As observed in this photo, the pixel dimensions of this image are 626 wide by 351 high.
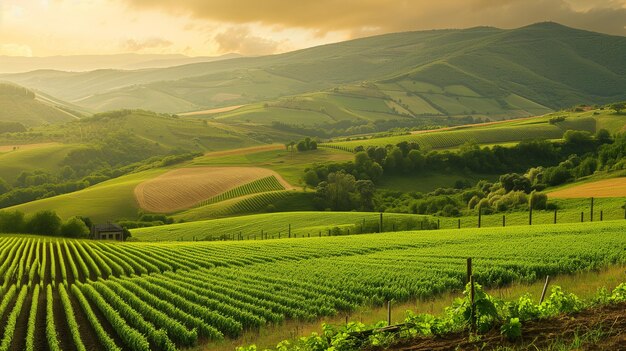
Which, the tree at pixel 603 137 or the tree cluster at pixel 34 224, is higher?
the tree at pixel 603 137

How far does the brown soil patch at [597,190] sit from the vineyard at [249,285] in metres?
36.9

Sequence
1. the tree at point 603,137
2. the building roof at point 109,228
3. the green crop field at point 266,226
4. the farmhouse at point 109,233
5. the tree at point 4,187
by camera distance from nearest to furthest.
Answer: the green crop field at point 266,226 → the farmhouse at point 109,233 → the building roof at point 109,228 → the tree at point 603,137 → the tree at point 4,187

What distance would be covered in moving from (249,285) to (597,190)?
75338 millimetres

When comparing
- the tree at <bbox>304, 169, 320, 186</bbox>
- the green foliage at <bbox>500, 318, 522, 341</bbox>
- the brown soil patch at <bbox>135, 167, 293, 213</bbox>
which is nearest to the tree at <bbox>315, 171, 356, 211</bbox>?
the tree at <bbox>304, 169, 320, 186</bbox>

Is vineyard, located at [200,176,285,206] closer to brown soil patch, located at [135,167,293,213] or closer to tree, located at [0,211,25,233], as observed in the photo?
brown soil patch, located at [135,167,293,213]

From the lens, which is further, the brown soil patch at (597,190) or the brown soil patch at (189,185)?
the brown soil patch at (189,185)

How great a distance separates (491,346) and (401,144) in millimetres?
170690

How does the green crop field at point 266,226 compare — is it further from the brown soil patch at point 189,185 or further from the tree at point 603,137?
the tree at point 603,137

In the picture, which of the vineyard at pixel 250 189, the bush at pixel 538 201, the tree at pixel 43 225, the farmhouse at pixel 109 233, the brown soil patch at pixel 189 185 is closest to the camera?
the bush at pixel 538 201

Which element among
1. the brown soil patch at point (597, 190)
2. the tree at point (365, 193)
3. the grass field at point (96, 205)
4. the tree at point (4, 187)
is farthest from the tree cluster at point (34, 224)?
the tree at point (4, 187)

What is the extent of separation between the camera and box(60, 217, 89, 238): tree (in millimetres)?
109375

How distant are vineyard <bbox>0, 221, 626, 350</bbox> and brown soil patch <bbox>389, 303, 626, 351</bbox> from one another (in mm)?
13134

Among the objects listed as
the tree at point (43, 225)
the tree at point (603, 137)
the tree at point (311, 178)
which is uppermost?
the tree at point (603, 137)

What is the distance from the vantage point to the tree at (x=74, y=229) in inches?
4306
